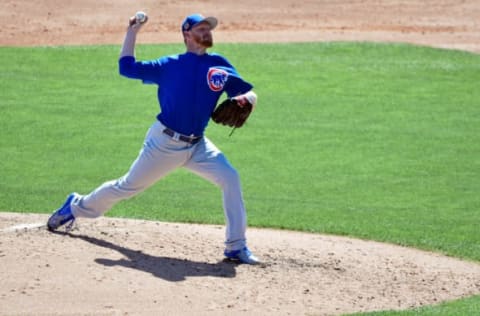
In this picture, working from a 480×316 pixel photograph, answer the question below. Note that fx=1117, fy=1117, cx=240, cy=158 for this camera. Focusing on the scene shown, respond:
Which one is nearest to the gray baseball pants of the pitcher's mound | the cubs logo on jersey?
the pitcher's mound

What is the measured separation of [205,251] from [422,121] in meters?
6.76

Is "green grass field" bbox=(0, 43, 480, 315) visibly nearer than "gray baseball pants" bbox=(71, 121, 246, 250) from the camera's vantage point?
No

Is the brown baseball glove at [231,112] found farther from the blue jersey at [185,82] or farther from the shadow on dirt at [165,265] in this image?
the shadow on dirt at [165,265]

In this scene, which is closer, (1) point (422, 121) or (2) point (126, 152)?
(2) point (126, 152)

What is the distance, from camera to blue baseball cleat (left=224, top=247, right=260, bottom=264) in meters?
8.70

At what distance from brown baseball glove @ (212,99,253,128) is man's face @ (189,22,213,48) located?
49cm

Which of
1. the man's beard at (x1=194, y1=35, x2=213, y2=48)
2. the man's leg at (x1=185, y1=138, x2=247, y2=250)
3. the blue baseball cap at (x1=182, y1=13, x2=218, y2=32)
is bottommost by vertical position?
the man's leg at (x1=185, y1=138, x2=247, y2=250)

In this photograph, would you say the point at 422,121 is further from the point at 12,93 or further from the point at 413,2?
the point at 413,2

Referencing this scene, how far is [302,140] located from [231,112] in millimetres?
5659

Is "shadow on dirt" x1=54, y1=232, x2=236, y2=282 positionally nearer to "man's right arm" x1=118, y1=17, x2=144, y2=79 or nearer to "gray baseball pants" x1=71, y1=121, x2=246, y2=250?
"gray baseball pants" x1=71, y1=121, x2=246, y2=250

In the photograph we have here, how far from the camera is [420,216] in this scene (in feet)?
36.1

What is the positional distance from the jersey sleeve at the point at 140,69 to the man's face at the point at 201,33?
33cm

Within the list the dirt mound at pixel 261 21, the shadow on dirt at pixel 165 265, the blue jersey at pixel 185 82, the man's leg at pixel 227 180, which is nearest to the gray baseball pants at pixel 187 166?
the man's leg at pixel 227 180

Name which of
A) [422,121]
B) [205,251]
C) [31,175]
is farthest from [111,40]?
[205,251]
